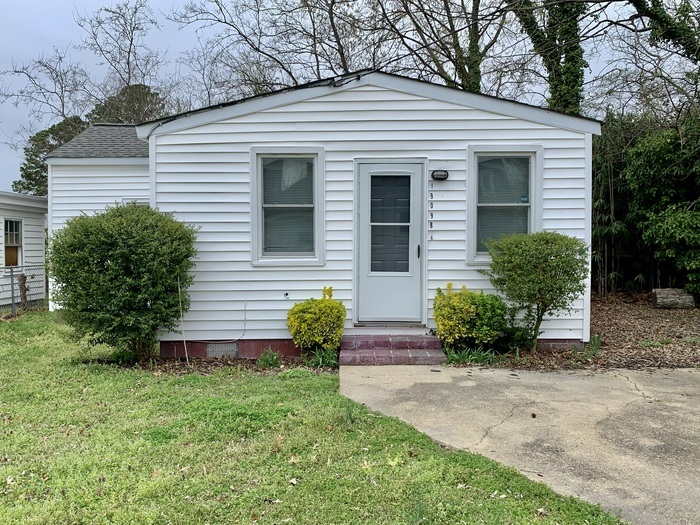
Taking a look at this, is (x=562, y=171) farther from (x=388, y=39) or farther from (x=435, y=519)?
(x=388, y=39)

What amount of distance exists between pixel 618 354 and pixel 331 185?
158 inches

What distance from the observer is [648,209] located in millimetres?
9719

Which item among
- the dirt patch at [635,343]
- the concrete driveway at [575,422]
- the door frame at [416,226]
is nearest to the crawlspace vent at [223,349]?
the door frame at [416,226]

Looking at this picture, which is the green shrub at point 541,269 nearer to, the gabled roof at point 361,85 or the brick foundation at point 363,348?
the brick foundation at point 363,348

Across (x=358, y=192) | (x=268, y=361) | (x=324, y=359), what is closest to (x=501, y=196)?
(x=358, y=192)

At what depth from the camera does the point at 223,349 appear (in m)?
6.06

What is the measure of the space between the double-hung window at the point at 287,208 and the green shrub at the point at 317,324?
0.67 m

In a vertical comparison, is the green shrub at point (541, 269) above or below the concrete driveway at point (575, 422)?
above

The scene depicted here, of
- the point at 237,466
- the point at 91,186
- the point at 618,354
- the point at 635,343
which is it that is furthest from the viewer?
the point at 91,186

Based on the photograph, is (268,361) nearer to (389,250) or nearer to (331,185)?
(389,250)

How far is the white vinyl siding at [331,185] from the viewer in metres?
5.93

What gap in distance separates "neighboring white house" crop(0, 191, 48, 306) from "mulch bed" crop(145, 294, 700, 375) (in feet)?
27.8

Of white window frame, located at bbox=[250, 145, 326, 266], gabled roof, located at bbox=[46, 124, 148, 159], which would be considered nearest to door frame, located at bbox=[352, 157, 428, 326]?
white window frame, located at bbox=[250, 145, 326, 266]

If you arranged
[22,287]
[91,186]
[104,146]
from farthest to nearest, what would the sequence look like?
[22,287], [104,146], [91,186]
